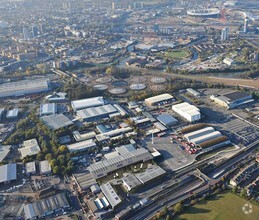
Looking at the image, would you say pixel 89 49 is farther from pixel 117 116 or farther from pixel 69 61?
pixel 117 116

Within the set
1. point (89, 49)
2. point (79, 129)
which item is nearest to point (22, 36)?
point (89, 49)

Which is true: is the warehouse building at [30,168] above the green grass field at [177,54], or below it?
below

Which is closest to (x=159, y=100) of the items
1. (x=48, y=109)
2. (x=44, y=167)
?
(x=48, y=109)

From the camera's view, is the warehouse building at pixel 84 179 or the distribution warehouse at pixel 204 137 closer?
the warehouse building at pixel 84 179

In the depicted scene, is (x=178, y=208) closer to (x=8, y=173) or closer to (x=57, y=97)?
(x=8, y=173)

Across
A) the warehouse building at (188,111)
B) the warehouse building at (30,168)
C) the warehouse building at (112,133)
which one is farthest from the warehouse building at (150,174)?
the warehouse building at (188,111)

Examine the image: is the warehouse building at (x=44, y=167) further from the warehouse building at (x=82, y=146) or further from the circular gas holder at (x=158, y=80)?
the circular gas holder at (x=158, y=80)

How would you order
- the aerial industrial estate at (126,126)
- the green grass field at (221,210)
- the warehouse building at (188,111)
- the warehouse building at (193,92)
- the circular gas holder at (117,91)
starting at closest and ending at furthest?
the green grass field at (221,210), the aerial industrial estate at (126,126), the warehouse building at (188,111), the warehouse building at (193,92), the circular gas holder at (117,91)

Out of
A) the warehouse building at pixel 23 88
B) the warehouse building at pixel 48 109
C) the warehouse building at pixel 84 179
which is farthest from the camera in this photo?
the warehouse building at pixel 23 88
